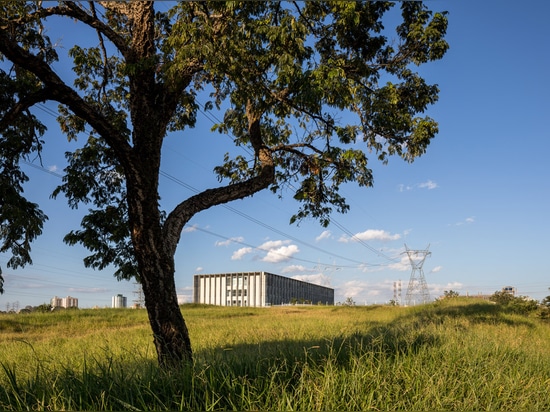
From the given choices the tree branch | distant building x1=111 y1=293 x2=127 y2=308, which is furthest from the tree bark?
distant building x1=111 y1=293 x2=127 y2=308

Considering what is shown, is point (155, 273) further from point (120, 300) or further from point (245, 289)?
point (245, 289)

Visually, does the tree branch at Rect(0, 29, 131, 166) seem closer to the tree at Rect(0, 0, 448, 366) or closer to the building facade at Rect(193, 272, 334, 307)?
the tree at Rect(0, 0, 448, 366)

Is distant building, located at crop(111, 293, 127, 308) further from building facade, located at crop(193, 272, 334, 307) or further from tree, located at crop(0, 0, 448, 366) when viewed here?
tree, located at crop(0, 0, 448, 366)

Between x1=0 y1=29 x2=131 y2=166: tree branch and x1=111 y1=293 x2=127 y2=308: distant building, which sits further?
x1=111 y1=293 x2=127 y2=308: distant building

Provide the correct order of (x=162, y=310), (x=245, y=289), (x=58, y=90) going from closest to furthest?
(x=58, y=90) → (x=162, y=310) → (x=245, y=289)

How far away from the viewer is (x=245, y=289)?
381 ft

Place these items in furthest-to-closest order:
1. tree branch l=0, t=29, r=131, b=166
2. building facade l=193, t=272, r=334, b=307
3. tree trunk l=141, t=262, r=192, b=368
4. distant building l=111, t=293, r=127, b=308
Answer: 1. building facade l=193, t=272, r=334, b=307
2. distant building l=111, t=293, r=127, b=308
3. tree trunk l=141, t=262, r=192, b=368
4. tree branch l=0, t=29, r=131, b=166

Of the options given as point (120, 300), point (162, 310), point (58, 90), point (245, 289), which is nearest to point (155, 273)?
point (162, 310)

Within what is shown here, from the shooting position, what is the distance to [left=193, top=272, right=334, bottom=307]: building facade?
113250mm

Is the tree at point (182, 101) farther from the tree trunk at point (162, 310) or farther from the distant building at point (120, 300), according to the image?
the distant building at point (120, 300)

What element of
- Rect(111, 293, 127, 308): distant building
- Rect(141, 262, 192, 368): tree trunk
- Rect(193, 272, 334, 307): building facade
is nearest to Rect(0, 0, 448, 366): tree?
Rect(141, 262, 192, 368): tree trunk

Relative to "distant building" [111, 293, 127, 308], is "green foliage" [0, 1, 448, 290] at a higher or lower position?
higher

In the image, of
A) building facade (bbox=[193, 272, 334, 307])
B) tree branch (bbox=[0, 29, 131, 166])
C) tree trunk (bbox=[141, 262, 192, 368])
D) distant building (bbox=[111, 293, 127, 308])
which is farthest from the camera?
building facade (bbox=[193, 272, 334, 307])

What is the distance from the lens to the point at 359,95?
10.4 meters
